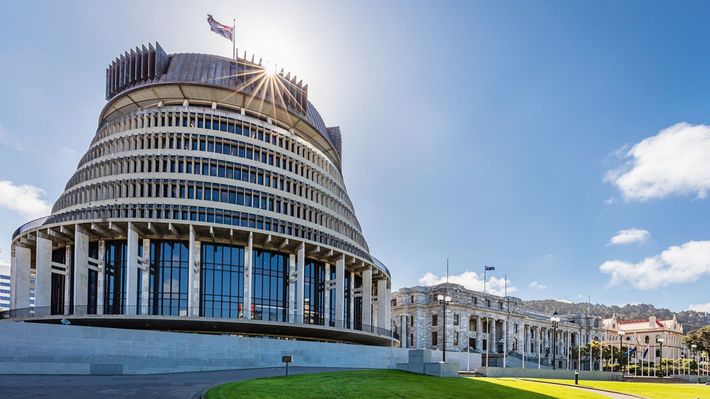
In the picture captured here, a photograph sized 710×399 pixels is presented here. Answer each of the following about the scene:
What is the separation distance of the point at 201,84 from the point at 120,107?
533 inches

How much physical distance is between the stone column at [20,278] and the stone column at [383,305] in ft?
140

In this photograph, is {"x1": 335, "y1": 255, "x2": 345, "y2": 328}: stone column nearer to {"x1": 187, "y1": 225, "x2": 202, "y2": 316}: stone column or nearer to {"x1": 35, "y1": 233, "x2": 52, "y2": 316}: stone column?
{"x1": 187, "y1": 225, "x2": 202, "y2": 316}: stone column

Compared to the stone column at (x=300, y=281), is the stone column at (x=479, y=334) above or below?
below

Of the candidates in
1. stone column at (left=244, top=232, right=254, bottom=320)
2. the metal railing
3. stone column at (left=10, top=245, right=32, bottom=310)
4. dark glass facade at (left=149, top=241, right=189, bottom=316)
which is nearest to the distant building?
the metal railing

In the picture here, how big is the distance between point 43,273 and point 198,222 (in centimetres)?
1750

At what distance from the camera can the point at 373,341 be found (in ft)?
222

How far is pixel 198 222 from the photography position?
1943 inches

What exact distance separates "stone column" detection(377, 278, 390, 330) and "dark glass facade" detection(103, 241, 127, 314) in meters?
34.2

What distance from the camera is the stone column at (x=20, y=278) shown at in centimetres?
5212

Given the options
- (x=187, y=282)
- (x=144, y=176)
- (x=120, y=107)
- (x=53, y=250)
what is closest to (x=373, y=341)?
(x=187, y=282)

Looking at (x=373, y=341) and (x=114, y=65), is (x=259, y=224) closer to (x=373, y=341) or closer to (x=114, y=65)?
(x=373, y=341)

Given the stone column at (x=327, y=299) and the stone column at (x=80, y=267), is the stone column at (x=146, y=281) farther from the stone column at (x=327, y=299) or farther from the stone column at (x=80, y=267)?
the stone column at (x=327, y=299)

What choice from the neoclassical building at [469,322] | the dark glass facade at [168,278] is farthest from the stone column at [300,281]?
the neoclassical building at [469,322]

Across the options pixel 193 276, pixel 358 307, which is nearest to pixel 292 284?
pixel 193 276
